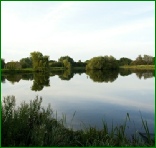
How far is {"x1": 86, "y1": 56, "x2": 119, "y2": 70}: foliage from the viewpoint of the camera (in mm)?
76250

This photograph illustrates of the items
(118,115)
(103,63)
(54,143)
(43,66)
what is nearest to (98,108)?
(118,115)

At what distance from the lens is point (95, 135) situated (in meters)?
6.60

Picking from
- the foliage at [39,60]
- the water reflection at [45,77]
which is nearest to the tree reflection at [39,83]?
the water reflection at [45,77]

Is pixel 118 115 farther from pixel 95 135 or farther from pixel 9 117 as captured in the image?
pixel 9 117

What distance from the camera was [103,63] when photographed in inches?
3024

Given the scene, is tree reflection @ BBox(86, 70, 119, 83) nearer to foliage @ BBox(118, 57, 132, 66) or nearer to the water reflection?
the water reflection

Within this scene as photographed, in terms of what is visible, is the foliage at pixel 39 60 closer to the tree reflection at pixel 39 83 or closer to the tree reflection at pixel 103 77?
the tree reflection at pixel 103 77

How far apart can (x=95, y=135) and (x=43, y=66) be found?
182 ft

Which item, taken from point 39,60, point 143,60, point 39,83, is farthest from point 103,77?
point 143,60

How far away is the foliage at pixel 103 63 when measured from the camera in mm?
76250

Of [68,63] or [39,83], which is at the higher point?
[68,63]

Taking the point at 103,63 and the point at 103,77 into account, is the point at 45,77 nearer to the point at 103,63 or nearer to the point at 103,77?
the point at 103,77

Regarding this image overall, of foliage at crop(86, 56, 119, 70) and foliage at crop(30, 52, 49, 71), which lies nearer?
foliage at crop(30, 52, 49, 71)

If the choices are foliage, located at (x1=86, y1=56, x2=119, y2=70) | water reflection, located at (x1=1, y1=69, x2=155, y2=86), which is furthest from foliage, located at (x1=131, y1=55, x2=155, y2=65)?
water reflection, located at (x1=1, y1=69, x2=155, y2=86)
